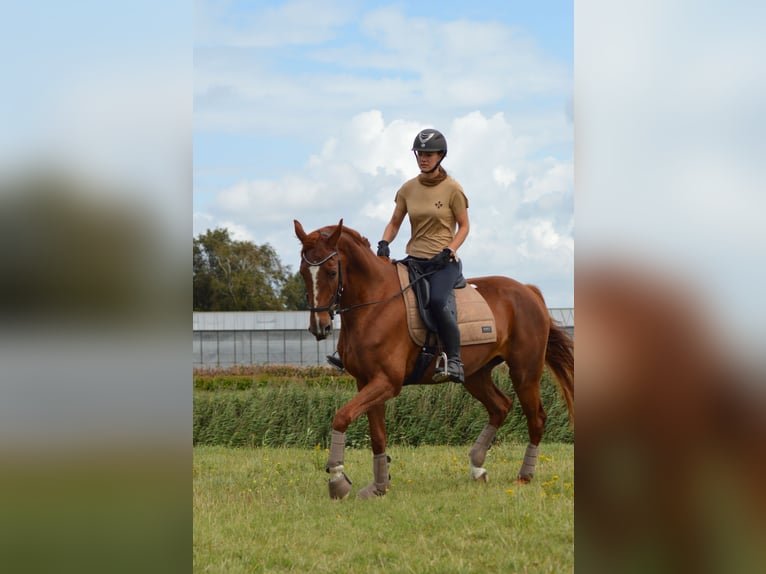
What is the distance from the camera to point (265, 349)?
107ft

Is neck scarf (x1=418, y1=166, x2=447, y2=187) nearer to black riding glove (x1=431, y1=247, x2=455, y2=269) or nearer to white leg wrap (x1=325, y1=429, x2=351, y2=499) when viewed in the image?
black riding glove (x1=431, y1=247, x2=455, y2=269)

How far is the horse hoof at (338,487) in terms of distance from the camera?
7016mm

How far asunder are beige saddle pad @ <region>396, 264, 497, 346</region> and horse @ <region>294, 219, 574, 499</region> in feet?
0.22

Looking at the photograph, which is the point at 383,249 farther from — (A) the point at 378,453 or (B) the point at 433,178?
(A) the point at 378,453

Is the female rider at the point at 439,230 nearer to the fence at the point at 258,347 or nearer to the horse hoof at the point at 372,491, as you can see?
the horse hoof at the point at 372,491

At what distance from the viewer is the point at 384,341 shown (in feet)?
23.8

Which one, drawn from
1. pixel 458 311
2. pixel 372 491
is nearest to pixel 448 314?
pixel 458 311

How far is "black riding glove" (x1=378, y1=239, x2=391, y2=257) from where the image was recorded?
7.67m

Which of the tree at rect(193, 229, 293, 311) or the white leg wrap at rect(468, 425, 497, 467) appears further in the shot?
the tree at rect(193, 229, 293, 311)

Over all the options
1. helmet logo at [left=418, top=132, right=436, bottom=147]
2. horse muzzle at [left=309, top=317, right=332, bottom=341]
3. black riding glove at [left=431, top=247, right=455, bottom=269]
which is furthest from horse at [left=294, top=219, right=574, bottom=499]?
helmet logo at [left=418, top=132, right=436, bottom=147]
